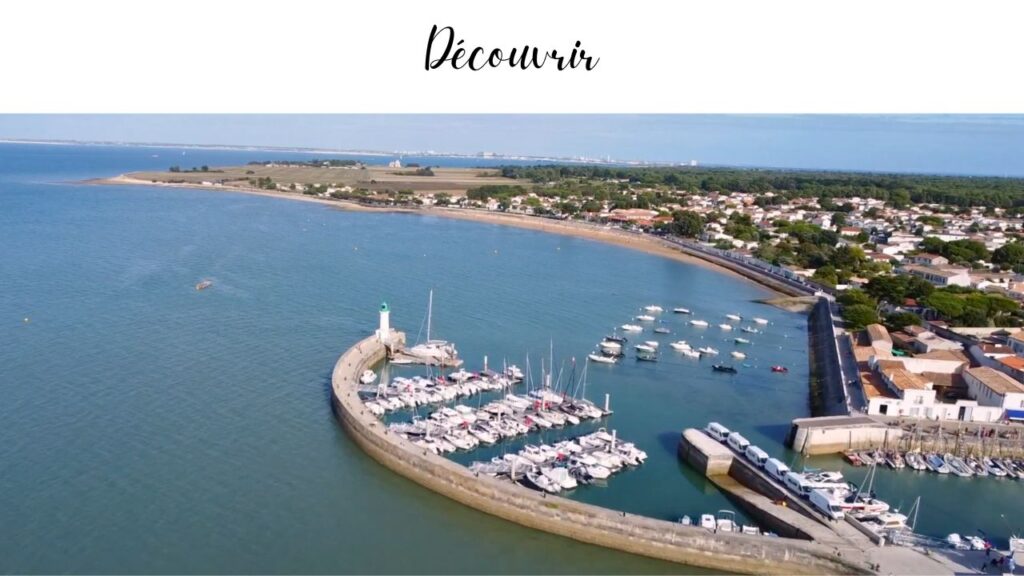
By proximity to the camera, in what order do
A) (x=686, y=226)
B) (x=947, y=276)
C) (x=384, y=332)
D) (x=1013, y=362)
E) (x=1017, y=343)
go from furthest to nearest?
1. (x=686, y=226)
2. (x=947, y=276)
3. (x=384, y=332)
4. (x=1017, y=343)
5. (x=1013, y=362)

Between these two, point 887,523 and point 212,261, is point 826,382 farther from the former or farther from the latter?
point 212,261

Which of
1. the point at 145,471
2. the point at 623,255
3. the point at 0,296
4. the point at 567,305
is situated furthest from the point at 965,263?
the point at 0,296

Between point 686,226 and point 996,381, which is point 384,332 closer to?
point 996,381

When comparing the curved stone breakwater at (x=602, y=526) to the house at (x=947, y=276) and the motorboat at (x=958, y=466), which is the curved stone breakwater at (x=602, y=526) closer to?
the motorboat at (x=958, y=466)

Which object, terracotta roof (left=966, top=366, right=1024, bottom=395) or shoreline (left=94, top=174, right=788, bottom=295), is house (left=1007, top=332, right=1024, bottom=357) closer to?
terracotta roof (left=966, top=366, right=1024, bottom=395)

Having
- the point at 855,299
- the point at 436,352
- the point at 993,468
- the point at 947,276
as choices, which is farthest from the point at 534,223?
the point at 993,468

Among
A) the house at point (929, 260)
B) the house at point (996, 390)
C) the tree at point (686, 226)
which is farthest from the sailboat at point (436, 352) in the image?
the tree at point (686, 226)

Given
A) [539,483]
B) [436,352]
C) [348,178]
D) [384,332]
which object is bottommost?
[539,483]
